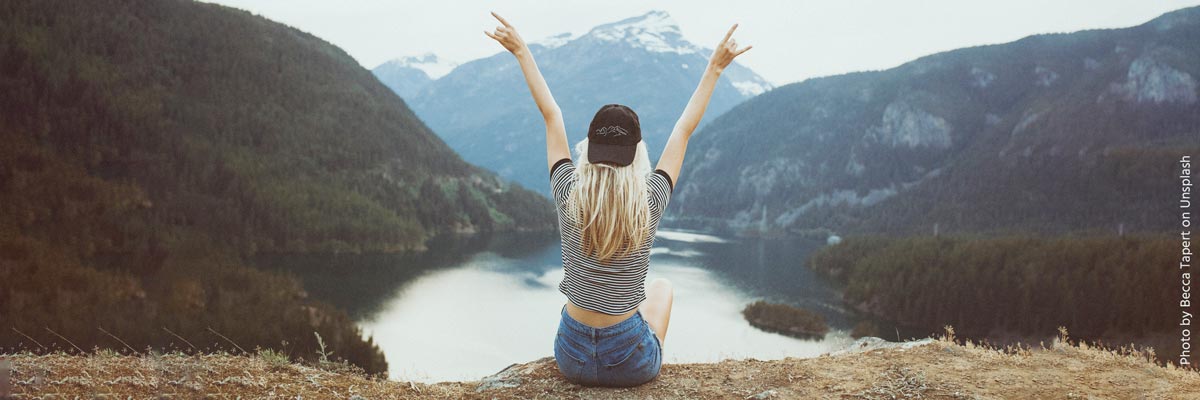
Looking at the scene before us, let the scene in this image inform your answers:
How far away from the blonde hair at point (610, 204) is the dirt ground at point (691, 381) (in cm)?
139

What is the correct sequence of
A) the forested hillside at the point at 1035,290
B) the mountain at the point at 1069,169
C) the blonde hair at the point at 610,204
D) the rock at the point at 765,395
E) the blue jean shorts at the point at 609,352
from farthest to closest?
the mountain at the point at 1069,169 → the forested hillside at the point at 1035,290 → the rock at the point at 765,395 → the blue jean shorts at the point at 609,352 → the blonde hair at the point at 610,204

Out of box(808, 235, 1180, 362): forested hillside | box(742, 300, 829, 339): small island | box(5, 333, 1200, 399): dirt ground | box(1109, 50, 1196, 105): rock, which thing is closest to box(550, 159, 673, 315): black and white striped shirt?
box(5, 333, 1200, 399): dirt ground

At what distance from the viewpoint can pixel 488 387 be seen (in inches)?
216

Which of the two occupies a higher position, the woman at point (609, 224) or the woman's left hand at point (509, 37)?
the woman's left hand at point (509, 37)

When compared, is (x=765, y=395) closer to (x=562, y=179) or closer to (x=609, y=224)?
(x=609, y=224)

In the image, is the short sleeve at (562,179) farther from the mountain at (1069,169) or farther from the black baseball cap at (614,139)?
the mountain at (1069,169)

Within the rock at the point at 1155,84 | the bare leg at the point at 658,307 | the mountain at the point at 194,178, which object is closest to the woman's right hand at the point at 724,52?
the bare leg at the point at 658,307

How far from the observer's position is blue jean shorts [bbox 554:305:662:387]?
4.45m

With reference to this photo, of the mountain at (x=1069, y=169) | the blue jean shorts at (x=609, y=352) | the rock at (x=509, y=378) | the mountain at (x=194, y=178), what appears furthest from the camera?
the mountain at (x=1069, y=169)

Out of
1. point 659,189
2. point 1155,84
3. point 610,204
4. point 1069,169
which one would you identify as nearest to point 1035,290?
point 659,189

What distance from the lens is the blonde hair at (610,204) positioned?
381 centimetres

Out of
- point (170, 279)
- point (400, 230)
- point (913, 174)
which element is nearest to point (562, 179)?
point (170, 279)

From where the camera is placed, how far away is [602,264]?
4.16 m

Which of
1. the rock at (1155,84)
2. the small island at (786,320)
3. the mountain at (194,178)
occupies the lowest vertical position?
the small island at (786,320)
